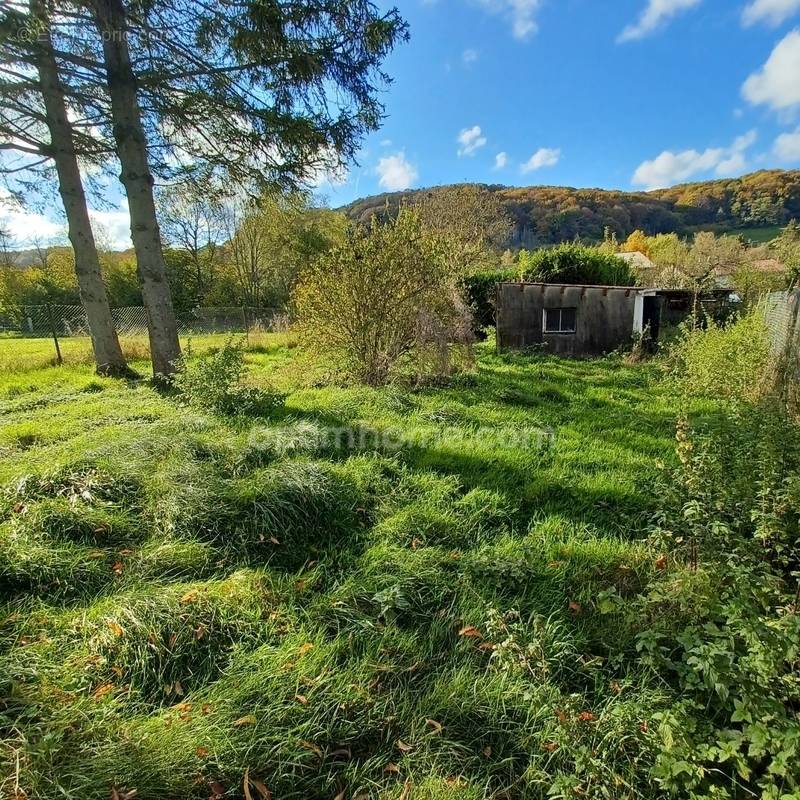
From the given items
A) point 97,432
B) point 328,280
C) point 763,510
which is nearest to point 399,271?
point 328,280

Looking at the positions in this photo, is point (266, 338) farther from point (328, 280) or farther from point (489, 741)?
point (489, 741)

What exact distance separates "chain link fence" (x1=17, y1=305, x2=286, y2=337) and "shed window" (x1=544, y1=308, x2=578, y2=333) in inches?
388

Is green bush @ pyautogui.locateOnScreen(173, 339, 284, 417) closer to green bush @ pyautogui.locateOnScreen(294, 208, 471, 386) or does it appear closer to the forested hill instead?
Answer: green bush @ pyautogui.locateOnScreen(294, 208, 471, 386)

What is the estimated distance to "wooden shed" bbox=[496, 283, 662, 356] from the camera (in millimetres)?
12000

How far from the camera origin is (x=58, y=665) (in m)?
1.84

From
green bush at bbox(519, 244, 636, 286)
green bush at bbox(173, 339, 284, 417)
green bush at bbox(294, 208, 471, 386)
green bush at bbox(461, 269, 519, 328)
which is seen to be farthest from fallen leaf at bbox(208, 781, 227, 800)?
green bush at bbox(519, 244, 636, 286)

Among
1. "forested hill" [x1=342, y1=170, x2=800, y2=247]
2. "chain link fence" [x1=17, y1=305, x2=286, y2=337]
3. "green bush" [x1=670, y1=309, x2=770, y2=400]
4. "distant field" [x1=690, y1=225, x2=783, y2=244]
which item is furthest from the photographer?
"forested hill" [x1=342, y1=170, x2=800, y2=247]

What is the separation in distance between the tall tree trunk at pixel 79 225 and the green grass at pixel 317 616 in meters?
4.28

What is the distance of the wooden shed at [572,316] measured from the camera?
1200cm

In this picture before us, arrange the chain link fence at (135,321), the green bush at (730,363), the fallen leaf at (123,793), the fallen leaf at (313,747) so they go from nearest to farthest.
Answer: the fallen leaf at (123,793), the fallen leaf at (313,747), the green bush at (730,363), the chain link fence at (135,321)

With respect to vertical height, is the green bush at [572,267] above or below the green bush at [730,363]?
above

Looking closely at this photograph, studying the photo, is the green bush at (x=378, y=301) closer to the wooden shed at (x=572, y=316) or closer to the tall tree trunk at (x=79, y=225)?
the tall tree trunk at (x=79, y=225)

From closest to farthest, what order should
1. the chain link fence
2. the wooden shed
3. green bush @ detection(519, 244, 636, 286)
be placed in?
the wooden shed
green bush @ detection(519, 244, 636, 286)
the chain link fence

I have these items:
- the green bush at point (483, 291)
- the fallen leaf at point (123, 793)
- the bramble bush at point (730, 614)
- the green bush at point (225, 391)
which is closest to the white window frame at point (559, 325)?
the green bush at point (483, 291)
